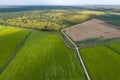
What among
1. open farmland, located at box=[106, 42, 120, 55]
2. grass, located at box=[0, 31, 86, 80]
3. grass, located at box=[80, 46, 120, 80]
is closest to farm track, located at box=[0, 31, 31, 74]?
grass, located at box=[0, 31, 86, 80]

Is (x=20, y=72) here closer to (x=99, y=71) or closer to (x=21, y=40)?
(x=99, y=71)

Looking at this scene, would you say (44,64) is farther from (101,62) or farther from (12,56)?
(101,62)

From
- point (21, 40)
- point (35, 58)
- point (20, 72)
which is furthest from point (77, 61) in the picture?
point (21, 40)

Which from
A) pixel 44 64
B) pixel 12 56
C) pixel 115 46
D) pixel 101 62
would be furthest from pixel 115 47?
pixel 12 56

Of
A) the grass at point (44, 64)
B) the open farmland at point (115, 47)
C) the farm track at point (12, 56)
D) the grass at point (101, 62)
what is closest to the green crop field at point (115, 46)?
the open farmland at point (115, 47)

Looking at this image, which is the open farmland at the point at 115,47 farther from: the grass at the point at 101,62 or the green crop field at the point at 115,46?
the grass at the point at 101,62

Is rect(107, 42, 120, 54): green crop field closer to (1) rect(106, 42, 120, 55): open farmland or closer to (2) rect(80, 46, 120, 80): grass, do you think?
(1) rect(106, 42, 120, 55): open farmland
